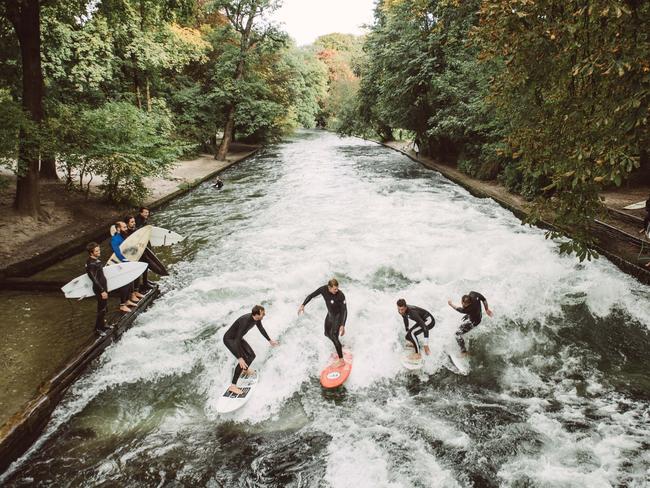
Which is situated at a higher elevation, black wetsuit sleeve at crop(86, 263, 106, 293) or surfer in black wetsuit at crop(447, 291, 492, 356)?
black wetsuit sleeve at crop(86, 263, 106, 293)

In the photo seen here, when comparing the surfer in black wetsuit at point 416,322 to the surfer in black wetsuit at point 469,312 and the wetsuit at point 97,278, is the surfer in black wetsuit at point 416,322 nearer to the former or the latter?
the surfer in black wetsuit at point 469,312

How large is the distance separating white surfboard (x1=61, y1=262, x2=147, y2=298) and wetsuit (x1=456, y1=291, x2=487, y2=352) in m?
7.02

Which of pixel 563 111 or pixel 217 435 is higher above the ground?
pixel 563 111

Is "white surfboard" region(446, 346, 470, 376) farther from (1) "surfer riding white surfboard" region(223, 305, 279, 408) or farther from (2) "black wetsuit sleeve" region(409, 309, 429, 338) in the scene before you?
(1) "surfer riding white surfboard" region(223, 305, 279, 408)

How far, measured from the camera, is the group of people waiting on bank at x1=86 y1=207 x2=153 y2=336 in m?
7.45

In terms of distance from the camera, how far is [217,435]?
616 centimetres

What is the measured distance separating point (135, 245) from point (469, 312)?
25.6 feet

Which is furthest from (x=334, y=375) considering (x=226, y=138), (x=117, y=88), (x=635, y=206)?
(x=226, y=138)

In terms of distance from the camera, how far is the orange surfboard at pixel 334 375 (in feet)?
23.3

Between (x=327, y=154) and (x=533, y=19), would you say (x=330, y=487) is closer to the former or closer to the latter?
(x=533, y=19)

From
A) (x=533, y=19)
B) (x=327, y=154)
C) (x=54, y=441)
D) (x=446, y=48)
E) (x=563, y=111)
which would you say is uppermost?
(x=446, y=48)

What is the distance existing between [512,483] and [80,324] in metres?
8.53

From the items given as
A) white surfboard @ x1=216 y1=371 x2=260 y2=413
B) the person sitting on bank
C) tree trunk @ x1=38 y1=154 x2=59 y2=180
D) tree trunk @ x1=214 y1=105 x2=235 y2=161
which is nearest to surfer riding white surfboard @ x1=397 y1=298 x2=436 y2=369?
white surfboard @ x1=216 y1=371 x2=260 y2=413

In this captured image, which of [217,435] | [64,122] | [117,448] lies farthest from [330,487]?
[64,122]
